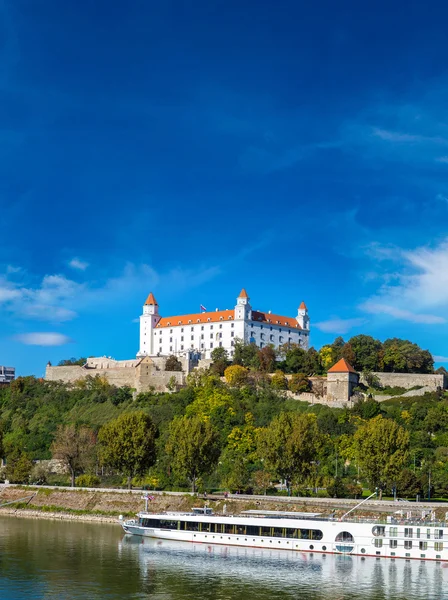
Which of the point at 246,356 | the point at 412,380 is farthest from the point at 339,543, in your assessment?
the point at 246,356

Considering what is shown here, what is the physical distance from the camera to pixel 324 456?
69062mm

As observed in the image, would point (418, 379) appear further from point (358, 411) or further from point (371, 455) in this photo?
point (371, 455)

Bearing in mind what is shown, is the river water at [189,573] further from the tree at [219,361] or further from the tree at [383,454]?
the tree at [219,361]

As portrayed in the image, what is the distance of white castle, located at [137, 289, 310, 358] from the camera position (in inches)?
4663

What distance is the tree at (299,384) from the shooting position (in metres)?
90.0

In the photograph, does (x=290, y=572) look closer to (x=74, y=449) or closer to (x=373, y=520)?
(x=373, y=520)

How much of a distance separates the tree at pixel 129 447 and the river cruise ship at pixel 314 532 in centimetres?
1421

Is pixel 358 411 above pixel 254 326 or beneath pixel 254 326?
beneath

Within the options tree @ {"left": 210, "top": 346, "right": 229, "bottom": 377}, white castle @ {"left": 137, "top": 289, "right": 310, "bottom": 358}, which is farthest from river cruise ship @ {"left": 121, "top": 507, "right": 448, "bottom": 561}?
white castle @ {"left": 137, "top": 289, "right": 310, "bottom": 358}

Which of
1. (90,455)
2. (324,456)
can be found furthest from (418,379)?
(90,455)

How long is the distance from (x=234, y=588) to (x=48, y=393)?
72110mm

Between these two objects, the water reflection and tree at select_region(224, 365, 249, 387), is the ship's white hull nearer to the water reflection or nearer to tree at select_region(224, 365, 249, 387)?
the water reflection

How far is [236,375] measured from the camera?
304 ft

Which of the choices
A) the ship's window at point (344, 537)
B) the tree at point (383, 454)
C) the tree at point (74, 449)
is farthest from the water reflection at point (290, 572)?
the tree at point (74, 449)
